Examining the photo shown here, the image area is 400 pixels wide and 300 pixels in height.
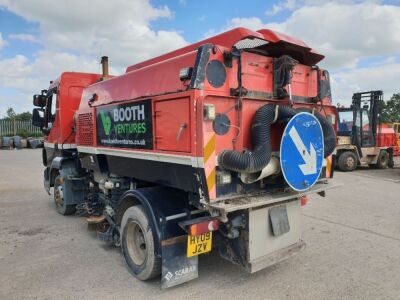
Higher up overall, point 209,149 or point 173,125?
point 173,125

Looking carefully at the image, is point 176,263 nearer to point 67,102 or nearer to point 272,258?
point 272,258

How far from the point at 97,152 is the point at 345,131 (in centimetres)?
1168

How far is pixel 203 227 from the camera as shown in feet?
11.0

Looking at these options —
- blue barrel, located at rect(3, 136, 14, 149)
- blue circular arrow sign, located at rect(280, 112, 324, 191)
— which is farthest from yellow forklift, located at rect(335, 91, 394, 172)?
blue barrel, located at rect(3, 136, 14, 149)

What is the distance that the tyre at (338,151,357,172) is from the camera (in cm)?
1352

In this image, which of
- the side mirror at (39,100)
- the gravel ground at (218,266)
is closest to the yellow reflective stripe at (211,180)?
the gravel ground at (218,266)

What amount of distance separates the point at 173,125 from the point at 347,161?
38.7ft

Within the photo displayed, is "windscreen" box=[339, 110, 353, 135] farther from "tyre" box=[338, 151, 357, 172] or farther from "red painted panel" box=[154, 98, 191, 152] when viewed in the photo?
"red painted panel" box=[154, 98, 191, 152]

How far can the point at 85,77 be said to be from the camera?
6.68 meters

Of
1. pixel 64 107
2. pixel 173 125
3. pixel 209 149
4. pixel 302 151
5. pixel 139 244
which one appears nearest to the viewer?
pixel 209 149

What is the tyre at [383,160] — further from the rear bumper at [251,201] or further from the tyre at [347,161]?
the rear bumper at [251,201]

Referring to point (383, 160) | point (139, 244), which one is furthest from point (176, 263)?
point (383, 160)

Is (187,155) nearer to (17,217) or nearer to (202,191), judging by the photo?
(202,191)

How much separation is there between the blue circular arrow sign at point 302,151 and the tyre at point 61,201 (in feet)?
15.3
